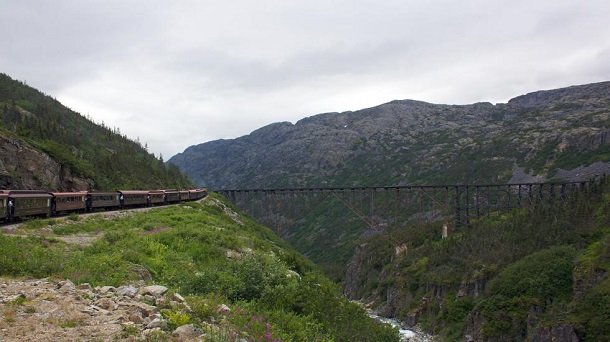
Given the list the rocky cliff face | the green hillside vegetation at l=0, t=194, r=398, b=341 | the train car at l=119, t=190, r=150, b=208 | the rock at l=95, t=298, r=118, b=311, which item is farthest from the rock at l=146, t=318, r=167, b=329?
the rocky cliff face

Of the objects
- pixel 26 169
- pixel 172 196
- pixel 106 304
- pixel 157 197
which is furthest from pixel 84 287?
pixel 172 196

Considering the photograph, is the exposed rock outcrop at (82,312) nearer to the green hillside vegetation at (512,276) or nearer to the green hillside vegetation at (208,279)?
the green hillside vegetation at (208,279)

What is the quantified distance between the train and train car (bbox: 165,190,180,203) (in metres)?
0.94

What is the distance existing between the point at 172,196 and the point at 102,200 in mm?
18395

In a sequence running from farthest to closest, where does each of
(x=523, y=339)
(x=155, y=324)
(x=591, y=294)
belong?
(x=523, y=339) < (x=591, y=294) < (x=155, y=324)

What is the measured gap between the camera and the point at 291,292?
540 inches

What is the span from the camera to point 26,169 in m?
46.8

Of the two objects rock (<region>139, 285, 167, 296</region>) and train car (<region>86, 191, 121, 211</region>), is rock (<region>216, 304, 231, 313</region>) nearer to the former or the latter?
rock (<region>139, 285, 167, 296</region>)

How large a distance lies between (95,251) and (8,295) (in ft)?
22.6

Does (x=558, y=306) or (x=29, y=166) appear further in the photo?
(x=558, y=306)

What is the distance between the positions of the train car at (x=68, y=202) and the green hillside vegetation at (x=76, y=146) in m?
22.3

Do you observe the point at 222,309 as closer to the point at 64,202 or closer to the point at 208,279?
the point at 208,279

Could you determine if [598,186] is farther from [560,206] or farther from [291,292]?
[291,292]

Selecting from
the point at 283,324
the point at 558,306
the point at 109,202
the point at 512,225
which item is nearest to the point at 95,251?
the point at 283,324
